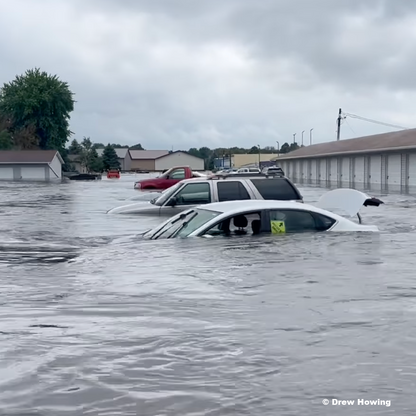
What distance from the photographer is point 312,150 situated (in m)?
71.4

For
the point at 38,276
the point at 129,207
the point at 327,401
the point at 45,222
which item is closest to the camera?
the point at 327,401

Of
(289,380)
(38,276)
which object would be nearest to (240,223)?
(38,276)

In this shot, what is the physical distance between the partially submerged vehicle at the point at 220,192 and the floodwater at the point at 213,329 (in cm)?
502

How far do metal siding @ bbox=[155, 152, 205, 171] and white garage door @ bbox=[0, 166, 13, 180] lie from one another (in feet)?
205

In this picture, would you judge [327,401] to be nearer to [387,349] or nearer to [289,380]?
[289,380]

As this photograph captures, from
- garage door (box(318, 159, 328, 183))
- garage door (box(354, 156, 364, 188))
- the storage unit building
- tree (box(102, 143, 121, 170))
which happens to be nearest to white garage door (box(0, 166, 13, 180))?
the storage unit building

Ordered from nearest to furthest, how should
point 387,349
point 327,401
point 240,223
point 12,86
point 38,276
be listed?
point 327,401 < point 387,349 < point 38,276 < point 240,223 < point 12,86

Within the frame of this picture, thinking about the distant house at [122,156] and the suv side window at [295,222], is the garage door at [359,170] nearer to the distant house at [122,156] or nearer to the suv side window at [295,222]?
the suv side window at [295,222]

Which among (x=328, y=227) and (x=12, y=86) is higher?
(x=12, y=86)

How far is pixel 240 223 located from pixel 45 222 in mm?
9859

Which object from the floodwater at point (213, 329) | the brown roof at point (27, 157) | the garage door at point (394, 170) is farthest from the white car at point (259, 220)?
the brown roof at point (27, 157)

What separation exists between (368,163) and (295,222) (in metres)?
42.7

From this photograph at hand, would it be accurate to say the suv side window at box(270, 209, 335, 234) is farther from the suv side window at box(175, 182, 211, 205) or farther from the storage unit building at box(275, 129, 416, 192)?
the storage unit building at box(275, 129, 416, 192)

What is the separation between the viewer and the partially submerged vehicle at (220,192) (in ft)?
56.0
